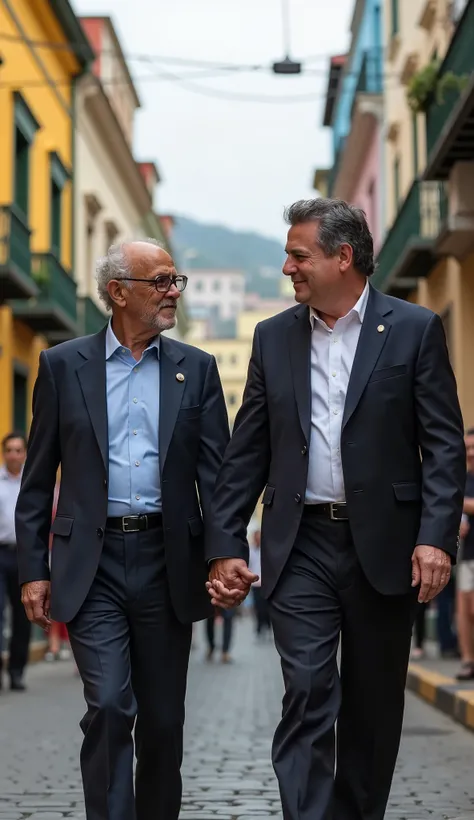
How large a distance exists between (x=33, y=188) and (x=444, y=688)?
14290 mm

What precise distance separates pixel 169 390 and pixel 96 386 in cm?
25

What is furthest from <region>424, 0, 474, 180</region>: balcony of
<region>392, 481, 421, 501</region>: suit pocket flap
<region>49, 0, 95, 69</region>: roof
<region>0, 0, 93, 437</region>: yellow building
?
<region>392, 481, 421, 501</region>: suit pocket flap

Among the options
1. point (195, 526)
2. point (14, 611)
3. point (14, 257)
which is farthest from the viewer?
point (14, 257)

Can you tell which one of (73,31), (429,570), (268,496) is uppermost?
(73,31)

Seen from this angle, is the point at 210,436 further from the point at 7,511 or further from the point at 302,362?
the point at 7,511

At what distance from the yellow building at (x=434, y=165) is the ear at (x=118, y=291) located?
815cm

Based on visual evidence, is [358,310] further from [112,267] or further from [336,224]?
[112,267]

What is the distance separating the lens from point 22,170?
23.0 meters

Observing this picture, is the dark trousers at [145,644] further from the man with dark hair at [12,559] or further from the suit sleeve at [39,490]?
the man with dark hair at [12,559]

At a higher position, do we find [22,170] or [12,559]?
[22,170]

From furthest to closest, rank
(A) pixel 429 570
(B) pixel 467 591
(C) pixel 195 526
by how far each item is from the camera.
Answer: (B) pixel 467 591 < (C) pixel 195 526 < (A) pixel 429 570

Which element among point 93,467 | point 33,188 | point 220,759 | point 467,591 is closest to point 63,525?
point 93,467

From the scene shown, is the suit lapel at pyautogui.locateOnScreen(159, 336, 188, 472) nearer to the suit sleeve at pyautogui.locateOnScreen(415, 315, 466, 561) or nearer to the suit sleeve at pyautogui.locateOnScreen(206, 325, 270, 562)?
the suit sleeve at pyautogui.locateOnScreen(206, 325, 270, 562)

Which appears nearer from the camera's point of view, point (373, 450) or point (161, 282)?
point (373, 450)
